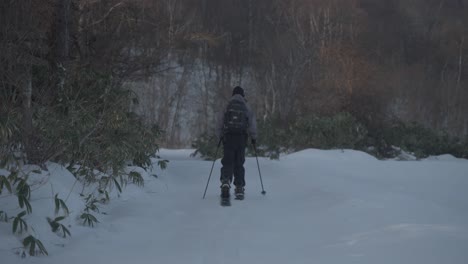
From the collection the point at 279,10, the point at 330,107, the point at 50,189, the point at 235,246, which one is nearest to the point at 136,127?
the point at 50,189

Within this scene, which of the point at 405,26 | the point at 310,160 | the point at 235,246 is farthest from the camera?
the point at 405,26

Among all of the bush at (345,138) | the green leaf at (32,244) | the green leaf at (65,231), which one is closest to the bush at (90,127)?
the green leaf at (65,231)

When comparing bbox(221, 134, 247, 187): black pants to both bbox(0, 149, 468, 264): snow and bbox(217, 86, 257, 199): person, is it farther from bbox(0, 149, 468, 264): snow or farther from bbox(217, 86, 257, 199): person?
bbox(0, 149, 468, 264): snow

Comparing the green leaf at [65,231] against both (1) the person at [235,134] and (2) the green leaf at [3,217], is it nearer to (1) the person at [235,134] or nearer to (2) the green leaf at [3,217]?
(2) the green leaf at [3,217]

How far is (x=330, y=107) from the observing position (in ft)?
64.0

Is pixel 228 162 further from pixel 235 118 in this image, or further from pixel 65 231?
pixel 65 231

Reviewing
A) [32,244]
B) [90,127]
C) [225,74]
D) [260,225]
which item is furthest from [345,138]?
[225,74]

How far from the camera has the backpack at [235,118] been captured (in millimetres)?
7480

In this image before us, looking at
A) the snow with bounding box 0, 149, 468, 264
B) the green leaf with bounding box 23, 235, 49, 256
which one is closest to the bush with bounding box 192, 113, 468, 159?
the snow with bounding box 0, 149, 468, 264

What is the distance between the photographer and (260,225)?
5.70 m

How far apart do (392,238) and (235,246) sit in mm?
1656

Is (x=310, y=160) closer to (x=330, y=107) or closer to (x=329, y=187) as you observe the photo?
(x=329, y=187)

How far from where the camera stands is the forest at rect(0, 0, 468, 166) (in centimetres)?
608

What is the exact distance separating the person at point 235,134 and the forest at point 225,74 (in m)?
1.50
